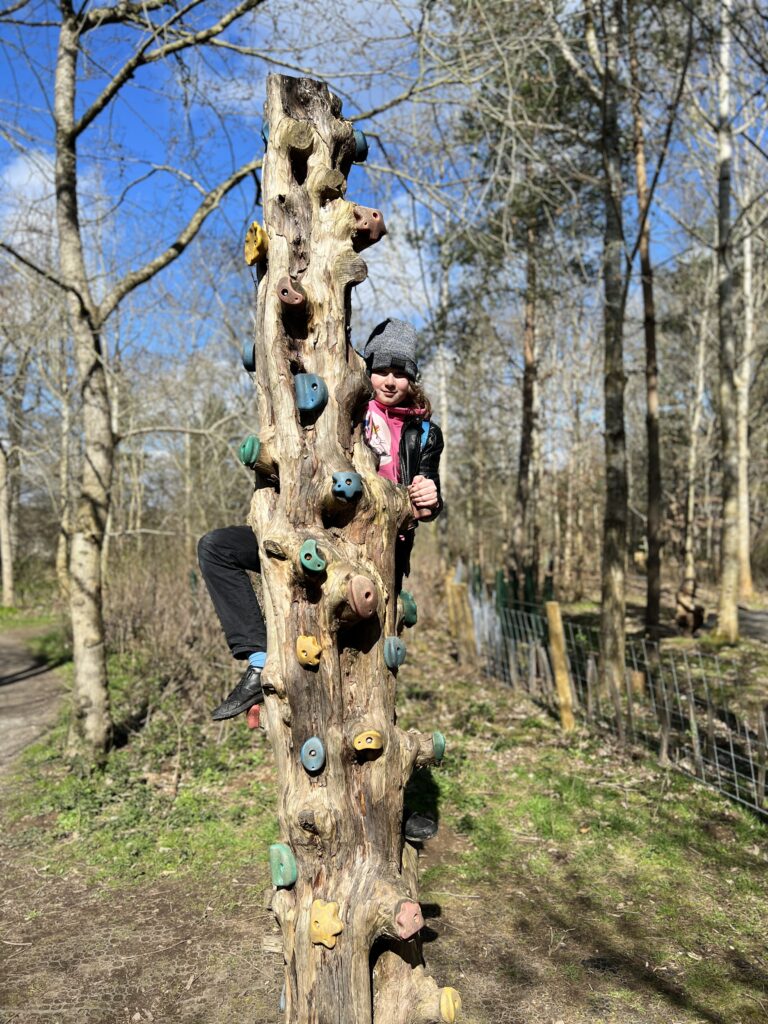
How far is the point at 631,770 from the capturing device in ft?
19.0

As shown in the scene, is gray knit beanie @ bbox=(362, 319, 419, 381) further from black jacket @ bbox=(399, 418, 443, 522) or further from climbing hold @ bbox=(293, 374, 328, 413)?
climbing hold @ bbox=(293, 374, 328, 413)

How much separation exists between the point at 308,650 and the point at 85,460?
4279 mm

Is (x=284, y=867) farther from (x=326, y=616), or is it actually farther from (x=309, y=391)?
(x=309, y=391)

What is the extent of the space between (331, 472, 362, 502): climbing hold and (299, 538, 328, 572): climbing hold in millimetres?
180

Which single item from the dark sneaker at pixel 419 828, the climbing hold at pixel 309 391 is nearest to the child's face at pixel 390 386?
the climbing hold at pixel 309 391

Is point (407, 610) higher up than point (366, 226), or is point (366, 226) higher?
point (366, 226)

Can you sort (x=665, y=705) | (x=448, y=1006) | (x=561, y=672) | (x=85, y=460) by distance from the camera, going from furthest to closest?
(x=561, y=672)
(x=85, y=460)
(x=665, y=705)
(x=448, y=1006)

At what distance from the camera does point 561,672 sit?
6.66 metres

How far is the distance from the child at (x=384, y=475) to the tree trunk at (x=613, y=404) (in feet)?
15.1

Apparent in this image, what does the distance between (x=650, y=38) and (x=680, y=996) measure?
895 centimetres

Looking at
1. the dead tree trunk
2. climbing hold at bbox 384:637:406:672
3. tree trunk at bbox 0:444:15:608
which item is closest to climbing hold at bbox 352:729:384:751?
the dead tree trunk

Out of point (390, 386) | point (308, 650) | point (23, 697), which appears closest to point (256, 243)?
point (390, 386)

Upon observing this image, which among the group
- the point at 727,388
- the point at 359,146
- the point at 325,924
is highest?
the point at 727,388

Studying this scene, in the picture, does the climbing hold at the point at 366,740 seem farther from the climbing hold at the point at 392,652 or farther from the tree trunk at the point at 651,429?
the tree trunk at the point at 651,429
